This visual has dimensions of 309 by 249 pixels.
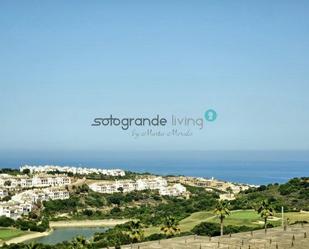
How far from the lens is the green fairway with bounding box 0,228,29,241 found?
184 ft

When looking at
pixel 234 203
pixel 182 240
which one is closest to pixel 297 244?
pixel 182 240

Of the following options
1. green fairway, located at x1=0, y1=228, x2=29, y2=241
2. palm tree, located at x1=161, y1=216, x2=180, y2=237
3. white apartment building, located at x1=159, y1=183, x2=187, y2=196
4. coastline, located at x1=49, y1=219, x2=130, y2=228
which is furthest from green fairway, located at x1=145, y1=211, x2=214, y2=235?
white apartment building, located at x1=159, y1=183, x2=187, y2=196

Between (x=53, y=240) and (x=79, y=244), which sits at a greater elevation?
(x=79, y=244)

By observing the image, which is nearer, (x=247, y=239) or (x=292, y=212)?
(x=247, y=239)

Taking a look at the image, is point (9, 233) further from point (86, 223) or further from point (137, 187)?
point (137, 187)

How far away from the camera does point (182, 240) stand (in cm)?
3353

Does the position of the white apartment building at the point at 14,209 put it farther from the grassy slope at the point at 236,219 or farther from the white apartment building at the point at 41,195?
the grassy slope at the point at 236,219

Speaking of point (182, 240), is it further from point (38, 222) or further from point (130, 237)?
point (38, 222)

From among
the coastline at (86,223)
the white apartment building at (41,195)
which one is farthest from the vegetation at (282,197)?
the white apartment building at (41,195)

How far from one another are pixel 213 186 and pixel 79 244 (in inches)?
3244

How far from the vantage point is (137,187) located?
3866 inches

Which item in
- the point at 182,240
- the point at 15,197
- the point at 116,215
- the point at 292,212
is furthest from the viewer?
the point at 15,197

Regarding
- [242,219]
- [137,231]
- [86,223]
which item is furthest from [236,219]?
[137,231]

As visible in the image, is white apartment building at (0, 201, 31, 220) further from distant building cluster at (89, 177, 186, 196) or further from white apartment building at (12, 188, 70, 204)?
distant building cluster at (89, 177, 186, 196)
